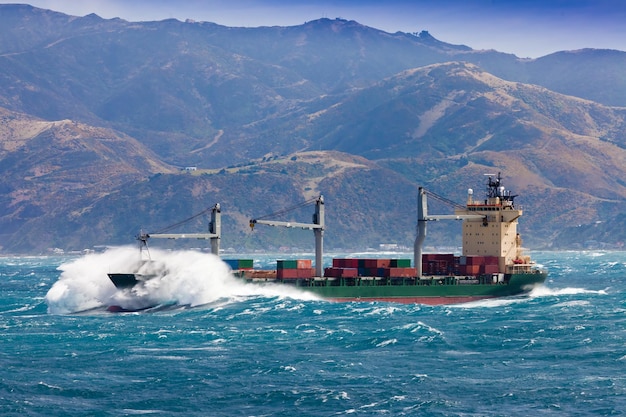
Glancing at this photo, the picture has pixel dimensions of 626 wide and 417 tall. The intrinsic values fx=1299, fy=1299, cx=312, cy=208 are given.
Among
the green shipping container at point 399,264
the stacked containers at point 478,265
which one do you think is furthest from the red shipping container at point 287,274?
the stacked containers at point 478,265

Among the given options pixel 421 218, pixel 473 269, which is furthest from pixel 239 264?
pixel 473 269

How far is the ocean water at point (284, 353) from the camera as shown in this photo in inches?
2830

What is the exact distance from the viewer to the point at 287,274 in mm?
136375

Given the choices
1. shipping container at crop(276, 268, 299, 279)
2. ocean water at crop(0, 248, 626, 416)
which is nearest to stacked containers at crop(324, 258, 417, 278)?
shipping container at crop(276, 268, 299, 279)

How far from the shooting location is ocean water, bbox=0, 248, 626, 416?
71875 mm

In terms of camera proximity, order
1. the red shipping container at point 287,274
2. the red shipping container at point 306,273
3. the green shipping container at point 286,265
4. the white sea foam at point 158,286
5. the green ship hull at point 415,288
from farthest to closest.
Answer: the green shipping container at point 286,265 → the red shipping container at point 306,273 → the red shipping container at point 287,274 → the green ship hull at point 415,288 → the white sea foam at point 158,286

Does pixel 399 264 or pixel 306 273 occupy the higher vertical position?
pixel 399 264

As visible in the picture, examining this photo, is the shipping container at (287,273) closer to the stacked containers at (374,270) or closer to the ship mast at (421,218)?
the stacked containers at (374,270)

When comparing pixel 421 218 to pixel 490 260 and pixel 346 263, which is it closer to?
pixel 490 260

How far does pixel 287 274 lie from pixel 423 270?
69.7ft

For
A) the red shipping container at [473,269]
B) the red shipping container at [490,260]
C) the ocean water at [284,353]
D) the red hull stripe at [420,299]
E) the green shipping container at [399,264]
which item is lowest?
the ocean water at [284,353]

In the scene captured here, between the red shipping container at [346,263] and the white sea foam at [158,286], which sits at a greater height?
the red shipping container at [346,263]

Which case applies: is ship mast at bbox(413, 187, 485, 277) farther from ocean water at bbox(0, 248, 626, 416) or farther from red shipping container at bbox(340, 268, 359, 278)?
ocean water at bbox(0, 248, 626, 416)

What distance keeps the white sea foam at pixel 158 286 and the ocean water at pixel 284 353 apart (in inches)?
7.1
